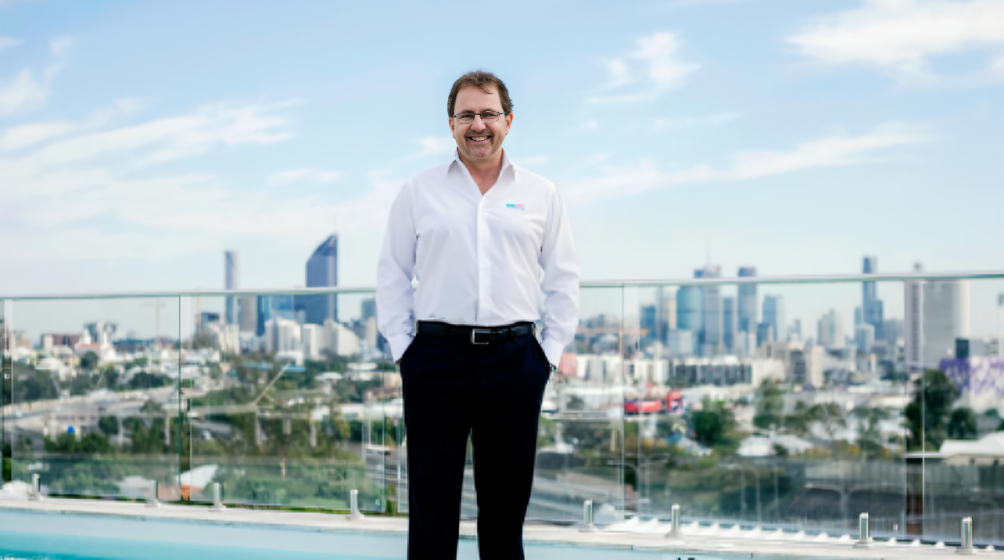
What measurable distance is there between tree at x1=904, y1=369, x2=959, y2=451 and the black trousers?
216 cm

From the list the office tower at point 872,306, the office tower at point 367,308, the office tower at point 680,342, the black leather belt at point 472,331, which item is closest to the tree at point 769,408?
the office tower at point 680,342

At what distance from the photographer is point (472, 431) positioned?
88.8 inches

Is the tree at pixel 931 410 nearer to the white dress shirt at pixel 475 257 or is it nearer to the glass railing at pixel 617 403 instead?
the glass railing at pixel 617 403

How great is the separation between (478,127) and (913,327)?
2639 millimetres

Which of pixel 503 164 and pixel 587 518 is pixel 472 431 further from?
pixel 587 518

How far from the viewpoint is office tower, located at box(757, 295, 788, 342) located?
13.4ft

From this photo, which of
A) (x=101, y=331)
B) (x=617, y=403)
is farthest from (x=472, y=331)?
(x=101, y=331)

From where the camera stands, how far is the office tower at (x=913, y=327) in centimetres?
370

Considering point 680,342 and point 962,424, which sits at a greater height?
point 680,342

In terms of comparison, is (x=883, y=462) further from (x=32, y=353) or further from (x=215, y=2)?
(x=215, y=2)

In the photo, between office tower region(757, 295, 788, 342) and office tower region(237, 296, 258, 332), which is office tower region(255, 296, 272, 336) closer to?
office tower region(237, 296, 258, 332)

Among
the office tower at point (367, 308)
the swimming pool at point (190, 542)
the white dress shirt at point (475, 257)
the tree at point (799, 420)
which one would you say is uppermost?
the white dress shirt at point (475, 257)

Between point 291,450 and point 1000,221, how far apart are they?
130 ft

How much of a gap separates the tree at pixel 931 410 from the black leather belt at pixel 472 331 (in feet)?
7.63
